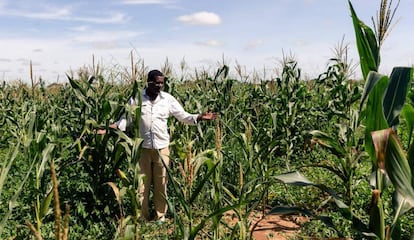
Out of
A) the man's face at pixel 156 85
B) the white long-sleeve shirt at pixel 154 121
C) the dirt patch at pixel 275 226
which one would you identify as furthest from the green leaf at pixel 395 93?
the white long-sleeve shirt at pixel 154 121

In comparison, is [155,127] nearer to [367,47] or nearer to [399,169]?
[367,47]

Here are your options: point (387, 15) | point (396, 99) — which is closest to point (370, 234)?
point (396, 99)

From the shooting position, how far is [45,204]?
277cm

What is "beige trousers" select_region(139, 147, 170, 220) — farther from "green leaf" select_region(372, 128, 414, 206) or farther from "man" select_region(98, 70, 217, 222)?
"green leaf" select_region(372, 128, 414, 206)

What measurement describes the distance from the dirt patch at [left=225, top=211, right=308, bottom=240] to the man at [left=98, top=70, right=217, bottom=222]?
0.89m

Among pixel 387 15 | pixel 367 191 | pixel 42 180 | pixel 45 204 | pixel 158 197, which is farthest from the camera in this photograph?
pixel 367 191

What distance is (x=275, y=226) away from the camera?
4.19m

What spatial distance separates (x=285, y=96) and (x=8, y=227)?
489 centimetres

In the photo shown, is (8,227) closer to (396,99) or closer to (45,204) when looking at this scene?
(45,204)

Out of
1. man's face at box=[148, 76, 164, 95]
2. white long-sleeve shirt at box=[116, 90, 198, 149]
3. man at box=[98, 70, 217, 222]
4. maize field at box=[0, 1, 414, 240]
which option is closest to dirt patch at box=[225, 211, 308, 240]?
maize field at box=[0, 1, 414, 240]

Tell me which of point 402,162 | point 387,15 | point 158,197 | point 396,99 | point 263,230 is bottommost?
point 263,230

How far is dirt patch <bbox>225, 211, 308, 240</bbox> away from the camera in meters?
3.93

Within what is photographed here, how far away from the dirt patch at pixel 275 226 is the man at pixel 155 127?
0.89 m

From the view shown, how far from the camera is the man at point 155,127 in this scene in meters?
4.05
